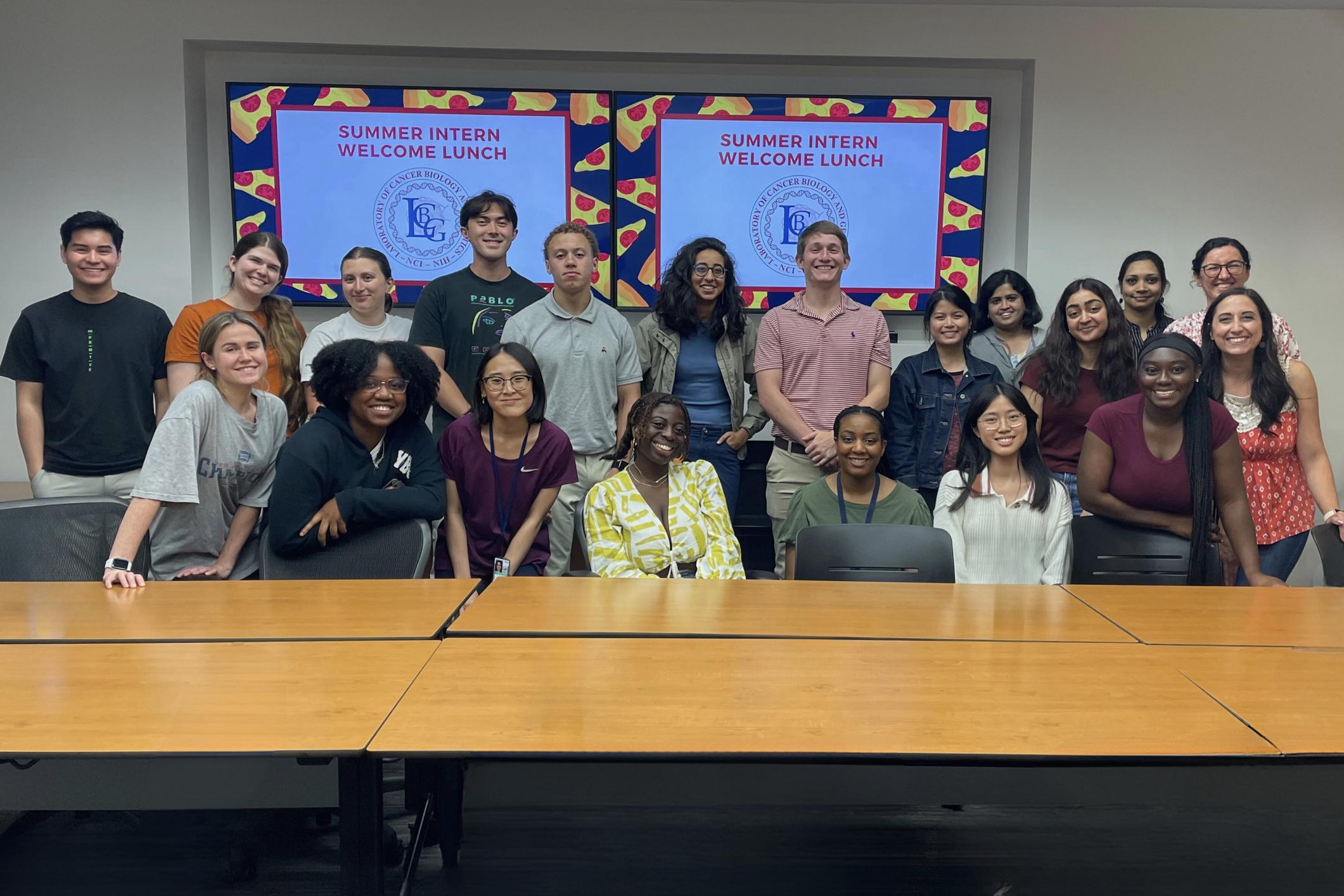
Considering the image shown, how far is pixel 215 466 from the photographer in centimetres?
268

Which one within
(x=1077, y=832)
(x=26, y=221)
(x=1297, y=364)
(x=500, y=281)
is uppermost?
(x=26, y=221)

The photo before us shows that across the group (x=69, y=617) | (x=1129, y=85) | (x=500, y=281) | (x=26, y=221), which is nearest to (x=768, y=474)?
(x=500, y=281)

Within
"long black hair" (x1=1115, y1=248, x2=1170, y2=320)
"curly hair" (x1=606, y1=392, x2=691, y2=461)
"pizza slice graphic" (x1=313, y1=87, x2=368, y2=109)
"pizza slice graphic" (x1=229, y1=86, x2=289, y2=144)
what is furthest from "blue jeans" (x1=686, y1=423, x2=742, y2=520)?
"pizza slice graphic" (x1=229, y1=86, x2=289, y2=144)

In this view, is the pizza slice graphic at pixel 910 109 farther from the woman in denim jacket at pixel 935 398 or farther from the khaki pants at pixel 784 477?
the khaki pants at pixel 784 477

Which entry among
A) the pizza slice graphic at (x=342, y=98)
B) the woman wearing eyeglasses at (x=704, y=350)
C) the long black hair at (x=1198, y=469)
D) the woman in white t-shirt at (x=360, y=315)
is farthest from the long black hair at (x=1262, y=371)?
the pizza slice graphic at (x=342, y=98)

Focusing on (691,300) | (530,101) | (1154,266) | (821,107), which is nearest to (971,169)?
(821,107)

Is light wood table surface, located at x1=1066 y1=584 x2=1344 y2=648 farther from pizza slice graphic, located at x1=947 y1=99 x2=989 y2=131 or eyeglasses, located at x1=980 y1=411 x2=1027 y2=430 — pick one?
pizza slice graphic, located at x1=947 y1=99 x2=989 y2=131

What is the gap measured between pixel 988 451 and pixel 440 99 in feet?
10.4

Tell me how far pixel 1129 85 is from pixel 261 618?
459cm

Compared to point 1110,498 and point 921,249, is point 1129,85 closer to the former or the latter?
point 921,249

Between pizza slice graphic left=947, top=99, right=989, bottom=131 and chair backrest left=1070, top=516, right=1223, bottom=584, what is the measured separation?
2.62m

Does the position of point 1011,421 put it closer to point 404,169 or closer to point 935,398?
point 935,398

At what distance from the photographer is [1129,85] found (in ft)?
15.8

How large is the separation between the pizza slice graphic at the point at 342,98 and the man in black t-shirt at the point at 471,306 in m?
1.49
